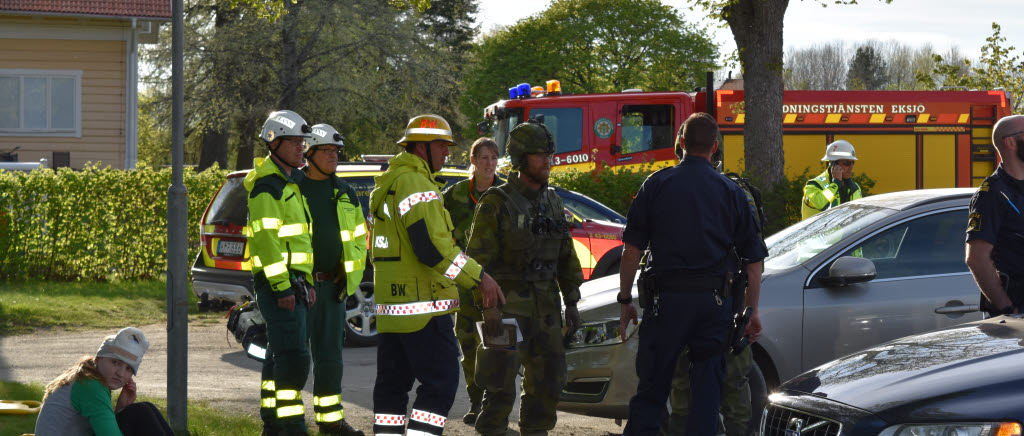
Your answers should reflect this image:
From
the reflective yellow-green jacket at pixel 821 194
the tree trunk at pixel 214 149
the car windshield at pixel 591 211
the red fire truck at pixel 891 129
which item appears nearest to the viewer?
the reflective yellow-green jacket at pixel 821 194

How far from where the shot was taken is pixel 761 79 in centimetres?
1547

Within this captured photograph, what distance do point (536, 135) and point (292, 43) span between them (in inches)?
1211

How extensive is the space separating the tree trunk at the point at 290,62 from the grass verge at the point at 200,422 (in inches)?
1090

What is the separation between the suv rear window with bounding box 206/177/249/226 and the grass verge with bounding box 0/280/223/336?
2386 mm

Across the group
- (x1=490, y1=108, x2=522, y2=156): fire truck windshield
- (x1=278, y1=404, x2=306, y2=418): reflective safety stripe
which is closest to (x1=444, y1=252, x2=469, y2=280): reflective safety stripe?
(x1=278, y1=404, x2=306, y2=418): reflective safety stripe

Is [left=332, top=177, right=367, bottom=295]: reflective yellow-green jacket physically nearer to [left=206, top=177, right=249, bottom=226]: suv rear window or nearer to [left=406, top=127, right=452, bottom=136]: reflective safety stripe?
[left=406, top=127, right=452, bottom=136]: reflective safety stripe

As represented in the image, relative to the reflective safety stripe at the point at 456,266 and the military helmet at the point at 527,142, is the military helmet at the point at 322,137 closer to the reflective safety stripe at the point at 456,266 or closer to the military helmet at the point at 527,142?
the military helmet at the point at 527,142

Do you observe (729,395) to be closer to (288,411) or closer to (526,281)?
(526,281)

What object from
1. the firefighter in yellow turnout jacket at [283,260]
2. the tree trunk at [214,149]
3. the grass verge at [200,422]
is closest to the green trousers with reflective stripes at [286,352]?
the firefighter in yellow turnout jacket at [283,260]

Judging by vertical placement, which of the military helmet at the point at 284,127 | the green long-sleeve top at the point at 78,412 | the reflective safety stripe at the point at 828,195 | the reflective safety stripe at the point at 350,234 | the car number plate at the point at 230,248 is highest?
the military helmet at the point at 284,127

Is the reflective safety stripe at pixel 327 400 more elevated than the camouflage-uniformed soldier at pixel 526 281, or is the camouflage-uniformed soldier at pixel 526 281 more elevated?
the camouflage-uniformed soldier at pixel 526 281

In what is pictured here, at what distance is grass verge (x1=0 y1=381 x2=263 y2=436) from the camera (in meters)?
6.41

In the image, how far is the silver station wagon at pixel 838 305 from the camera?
20.4 ft

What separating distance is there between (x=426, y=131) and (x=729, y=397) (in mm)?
2022
